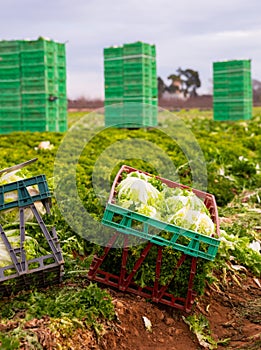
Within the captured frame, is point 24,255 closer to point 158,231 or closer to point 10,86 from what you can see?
point 158,231

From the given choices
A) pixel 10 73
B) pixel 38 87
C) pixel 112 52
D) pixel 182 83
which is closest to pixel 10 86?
pixel 10 73

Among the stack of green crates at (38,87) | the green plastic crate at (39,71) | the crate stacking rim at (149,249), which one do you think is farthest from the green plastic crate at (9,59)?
the crate stacking rim at (149,249)

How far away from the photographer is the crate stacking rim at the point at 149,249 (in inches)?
189

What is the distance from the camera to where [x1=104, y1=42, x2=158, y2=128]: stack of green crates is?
1975cm

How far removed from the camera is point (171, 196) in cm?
559

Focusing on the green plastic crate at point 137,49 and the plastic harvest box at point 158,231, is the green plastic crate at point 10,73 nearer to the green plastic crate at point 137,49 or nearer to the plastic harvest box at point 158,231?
the green plastic crate at point 137,49

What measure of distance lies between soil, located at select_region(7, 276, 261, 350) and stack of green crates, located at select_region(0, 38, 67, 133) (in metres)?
13.0

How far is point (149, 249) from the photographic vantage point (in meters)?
4.99

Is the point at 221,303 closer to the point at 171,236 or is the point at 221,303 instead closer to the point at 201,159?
the point at 171,236

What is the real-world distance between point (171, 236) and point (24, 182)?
1.34m

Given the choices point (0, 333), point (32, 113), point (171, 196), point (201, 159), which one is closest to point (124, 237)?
point (171, 196)

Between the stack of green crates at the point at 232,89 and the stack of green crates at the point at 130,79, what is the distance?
20.5ft

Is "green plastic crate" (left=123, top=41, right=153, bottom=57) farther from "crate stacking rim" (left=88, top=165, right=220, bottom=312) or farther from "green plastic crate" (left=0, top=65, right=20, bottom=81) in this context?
"crate stacking rim" (left=88, top=165, right=220, bottom=312)

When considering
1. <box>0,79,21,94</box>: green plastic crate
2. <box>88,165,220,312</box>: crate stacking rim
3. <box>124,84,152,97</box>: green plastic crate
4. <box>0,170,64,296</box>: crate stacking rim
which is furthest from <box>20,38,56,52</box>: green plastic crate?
<box>0,170,64,296</box>: crate stacking rim
